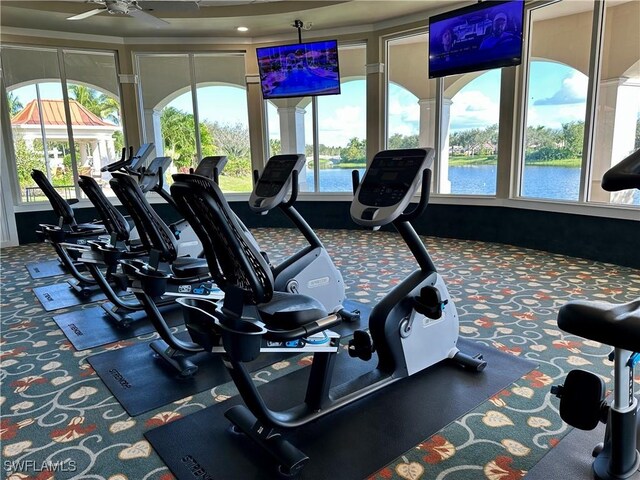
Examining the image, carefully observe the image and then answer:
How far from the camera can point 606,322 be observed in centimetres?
149

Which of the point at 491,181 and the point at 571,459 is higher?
the point at 491,181

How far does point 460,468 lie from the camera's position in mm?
1904

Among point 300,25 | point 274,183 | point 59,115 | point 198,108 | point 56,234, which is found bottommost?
point 56,234

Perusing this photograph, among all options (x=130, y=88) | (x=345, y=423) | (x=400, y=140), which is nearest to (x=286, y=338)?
(x=345, y=423)

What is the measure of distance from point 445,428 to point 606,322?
1.01 metres

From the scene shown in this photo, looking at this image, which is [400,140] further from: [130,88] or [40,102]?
[40,102]

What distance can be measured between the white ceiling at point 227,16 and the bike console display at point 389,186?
452cm

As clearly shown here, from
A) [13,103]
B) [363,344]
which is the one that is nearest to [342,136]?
[13,103]

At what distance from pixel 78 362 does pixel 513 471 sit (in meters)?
2.74

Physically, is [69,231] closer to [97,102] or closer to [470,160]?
[97,102]

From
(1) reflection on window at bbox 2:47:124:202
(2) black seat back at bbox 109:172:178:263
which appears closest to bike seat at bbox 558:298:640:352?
(2) black seat back at bbox 109:172:178:263

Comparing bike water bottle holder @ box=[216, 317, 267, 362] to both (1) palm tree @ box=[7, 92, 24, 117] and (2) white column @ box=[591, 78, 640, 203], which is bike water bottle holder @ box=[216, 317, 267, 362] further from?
(1) palm tree @ box=[7, 92, 24, 117]

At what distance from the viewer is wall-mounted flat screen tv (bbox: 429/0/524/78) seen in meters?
5.04

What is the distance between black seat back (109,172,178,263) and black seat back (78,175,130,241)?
773 millimetres
